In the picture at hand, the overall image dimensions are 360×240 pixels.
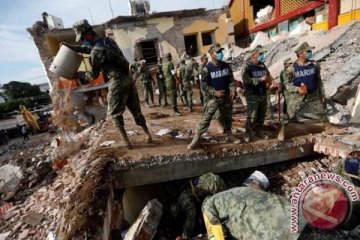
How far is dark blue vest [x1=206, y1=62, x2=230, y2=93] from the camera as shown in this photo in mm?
3969

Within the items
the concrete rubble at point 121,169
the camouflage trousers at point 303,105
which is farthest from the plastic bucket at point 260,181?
the camouflage trousers at point 303,105

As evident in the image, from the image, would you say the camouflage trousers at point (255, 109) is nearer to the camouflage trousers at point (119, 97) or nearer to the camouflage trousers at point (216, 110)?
the camouflage trousers at point (216, 110)

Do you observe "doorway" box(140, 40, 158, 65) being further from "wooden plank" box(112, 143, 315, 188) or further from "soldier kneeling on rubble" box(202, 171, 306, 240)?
"soldier kneeling on rubble" box(202, 171, 306, 240)

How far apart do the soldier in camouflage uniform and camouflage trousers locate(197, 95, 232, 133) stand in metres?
0.79

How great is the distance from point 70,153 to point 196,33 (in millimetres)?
12442

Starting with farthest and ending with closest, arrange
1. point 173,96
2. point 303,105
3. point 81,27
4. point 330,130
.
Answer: point 173,96 < point 330,130 < point 303,105 < point 81,27

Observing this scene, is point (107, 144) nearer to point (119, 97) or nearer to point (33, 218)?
point (119, 97)

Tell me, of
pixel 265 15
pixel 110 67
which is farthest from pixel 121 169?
pixel 265 15

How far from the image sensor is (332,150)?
392 centimetres

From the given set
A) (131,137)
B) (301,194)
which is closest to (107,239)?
(131,137)

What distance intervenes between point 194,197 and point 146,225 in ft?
2.50

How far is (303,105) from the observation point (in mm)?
4203

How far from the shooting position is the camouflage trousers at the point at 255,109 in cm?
414

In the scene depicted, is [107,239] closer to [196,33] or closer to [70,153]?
[70,153]
